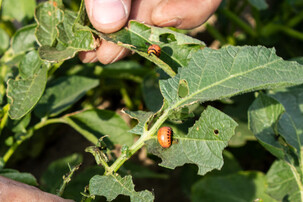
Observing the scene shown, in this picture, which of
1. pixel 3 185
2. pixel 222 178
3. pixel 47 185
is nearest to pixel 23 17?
pixel 47 185

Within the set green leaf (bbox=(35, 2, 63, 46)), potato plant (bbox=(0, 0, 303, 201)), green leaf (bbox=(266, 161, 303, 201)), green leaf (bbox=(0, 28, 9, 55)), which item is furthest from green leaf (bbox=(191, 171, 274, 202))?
green leaf (bbox=(0, 28, 9, 55))

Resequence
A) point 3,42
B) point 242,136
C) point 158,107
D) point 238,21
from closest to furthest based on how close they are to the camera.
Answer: point 158,107 < point 3,42 < point 242,136 < point 238,21

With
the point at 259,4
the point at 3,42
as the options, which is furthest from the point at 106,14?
the point at 259,4

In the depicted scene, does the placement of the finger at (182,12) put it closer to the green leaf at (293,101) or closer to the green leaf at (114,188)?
the green leaf at (293,101)

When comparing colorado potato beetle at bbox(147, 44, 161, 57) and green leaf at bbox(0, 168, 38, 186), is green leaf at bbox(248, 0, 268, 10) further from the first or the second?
green leaf at bbox(0, 168, 38, 186)

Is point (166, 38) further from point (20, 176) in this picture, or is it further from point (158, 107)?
point (20, 176)

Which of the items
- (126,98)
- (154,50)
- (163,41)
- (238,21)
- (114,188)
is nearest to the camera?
(114,188)

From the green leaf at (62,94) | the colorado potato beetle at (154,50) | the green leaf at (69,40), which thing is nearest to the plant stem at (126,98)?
the green leaf at (62,94)
